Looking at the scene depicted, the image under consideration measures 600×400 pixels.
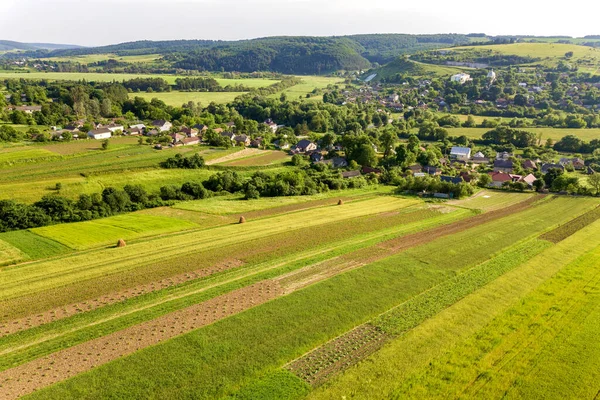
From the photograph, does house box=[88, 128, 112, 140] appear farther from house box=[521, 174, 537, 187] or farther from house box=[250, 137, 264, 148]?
house box=[521, 174, 537, 187]

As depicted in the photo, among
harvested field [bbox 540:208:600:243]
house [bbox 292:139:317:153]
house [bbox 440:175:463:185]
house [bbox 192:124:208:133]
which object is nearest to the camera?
harvested field [bbox 540:208:600:243]

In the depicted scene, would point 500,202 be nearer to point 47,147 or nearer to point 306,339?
point 306,339

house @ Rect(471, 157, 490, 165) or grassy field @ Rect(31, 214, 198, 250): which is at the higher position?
grassy field @ Rect(31, 214, 198, 250)

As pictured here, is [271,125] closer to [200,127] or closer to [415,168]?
[200,127]

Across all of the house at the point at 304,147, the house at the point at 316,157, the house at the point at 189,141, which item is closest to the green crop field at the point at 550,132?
the house at the point at 304,147

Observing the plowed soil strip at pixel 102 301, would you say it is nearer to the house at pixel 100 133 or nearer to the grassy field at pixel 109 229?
the grassy field at pixel 109 229

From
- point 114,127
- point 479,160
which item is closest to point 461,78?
point 479,160

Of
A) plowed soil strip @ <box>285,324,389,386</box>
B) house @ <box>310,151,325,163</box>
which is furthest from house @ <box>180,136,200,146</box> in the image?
plowed soil strip @ <box>285,324,389,386</box>
